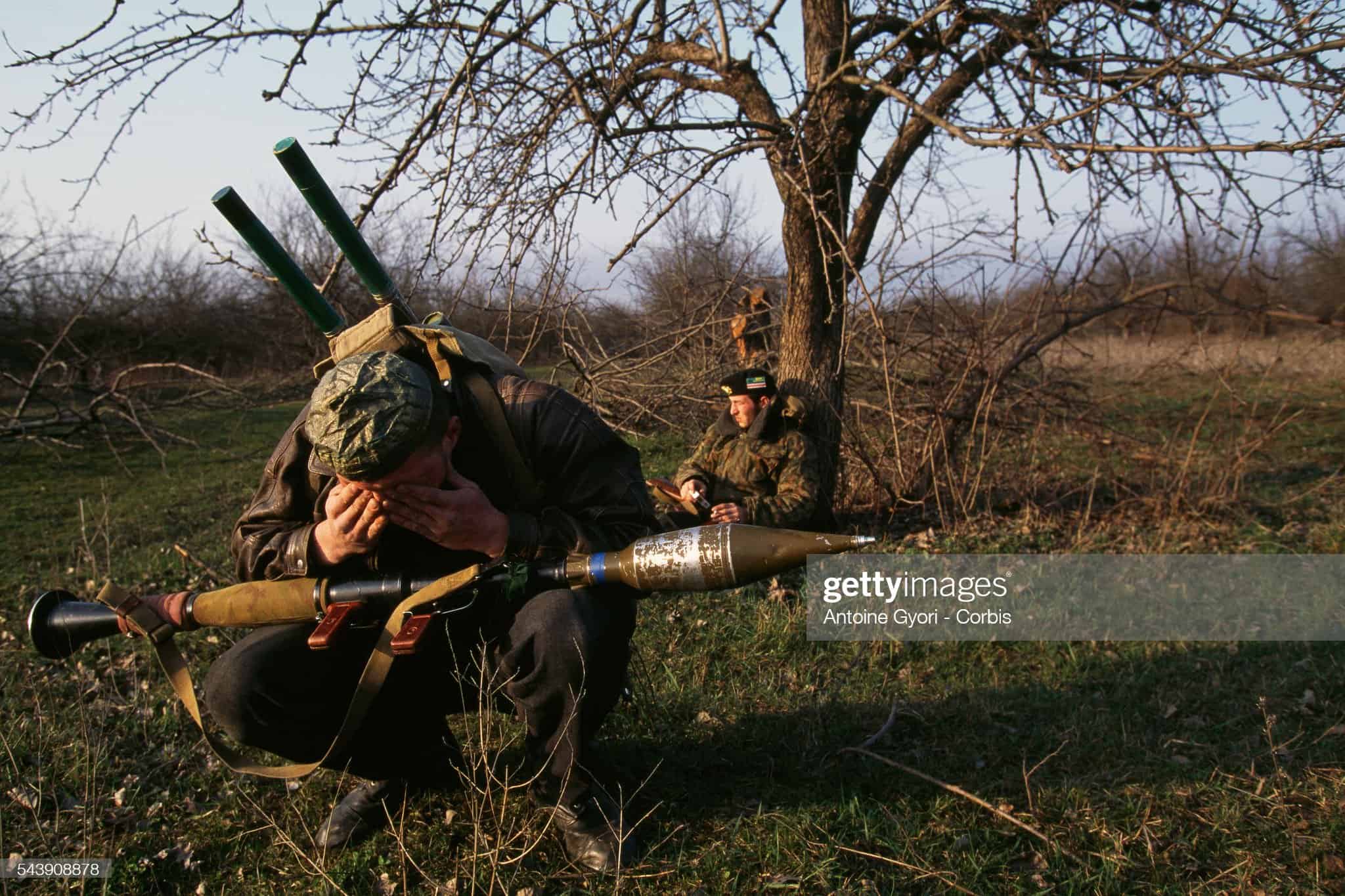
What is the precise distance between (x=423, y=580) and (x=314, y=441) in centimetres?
49

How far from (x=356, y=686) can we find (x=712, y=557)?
47.2 inches

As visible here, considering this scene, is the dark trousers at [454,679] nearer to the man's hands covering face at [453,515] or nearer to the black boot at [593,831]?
the black boot at [593,831]

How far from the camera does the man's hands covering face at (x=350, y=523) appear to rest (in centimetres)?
224

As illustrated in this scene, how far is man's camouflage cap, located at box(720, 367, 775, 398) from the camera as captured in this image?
233 inches

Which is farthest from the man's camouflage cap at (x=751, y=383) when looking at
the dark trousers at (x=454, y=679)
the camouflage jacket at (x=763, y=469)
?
the dark trousers at (x=454, y=679)

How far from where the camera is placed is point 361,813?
109 inches

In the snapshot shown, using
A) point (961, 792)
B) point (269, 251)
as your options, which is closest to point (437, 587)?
point (269, 251)

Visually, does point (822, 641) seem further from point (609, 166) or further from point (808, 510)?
point (609, 166)

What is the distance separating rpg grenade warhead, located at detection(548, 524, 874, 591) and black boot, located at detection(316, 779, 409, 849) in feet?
3.88

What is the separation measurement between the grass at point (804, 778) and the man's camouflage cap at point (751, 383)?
1448mm

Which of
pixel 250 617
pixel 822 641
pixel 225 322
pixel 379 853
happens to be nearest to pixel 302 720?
pixel 250 617

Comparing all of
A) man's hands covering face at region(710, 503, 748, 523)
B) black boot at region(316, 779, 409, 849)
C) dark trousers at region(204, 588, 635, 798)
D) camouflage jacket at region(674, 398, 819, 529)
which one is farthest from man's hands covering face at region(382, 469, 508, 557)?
camouflage jacket at region(674, 398, 819, 529)

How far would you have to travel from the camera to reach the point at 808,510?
18.2ft

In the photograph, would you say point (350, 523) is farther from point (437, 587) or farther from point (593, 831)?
point (593, 831)
